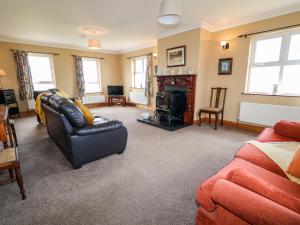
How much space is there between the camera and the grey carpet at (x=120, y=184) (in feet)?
5.08

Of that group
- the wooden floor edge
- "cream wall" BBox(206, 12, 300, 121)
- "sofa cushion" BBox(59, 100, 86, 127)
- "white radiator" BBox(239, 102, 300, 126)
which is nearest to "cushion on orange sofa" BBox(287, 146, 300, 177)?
"sofa cushion" BBox(59, 100, 86, 127)

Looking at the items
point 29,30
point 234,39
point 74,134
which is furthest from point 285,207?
point 29,30

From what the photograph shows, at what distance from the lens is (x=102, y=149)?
2.54 m

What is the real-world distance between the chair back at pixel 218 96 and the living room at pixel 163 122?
0.03m

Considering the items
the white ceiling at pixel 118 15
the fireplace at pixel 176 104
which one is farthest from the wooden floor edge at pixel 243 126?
the white ceiling at pixel 118 15

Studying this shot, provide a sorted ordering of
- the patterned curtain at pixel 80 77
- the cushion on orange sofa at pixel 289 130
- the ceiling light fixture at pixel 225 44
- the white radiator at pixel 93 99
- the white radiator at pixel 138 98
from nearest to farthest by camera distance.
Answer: the cushion on orange sofa at pixel 289 130
the ceiling light fixture at pixel 225 44
the patterned curtain at pixel 80 77
the white radiator at pixel 138 98
the white radiator at pixel 93 99

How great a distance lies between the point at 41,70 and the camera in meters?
6.04

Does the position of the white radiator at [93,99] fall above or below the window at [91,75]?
below

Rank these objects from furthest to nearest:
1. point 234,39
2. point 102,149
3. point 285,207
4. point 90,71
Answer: point 90,71
point 234,39
point 102,149
point 285,207

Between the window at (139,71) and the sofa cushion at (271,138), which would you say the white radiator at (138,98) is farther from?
the sofa cushion at (271,138)

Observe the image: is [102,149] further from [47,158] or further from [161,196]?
[161,196]

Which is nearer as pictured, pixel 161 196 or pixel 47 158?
pixel 161 196

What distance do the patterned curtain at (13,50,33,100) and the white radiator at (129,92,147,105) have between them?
3806mm

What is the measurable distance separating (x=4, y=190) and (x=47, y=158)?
0.81 m
